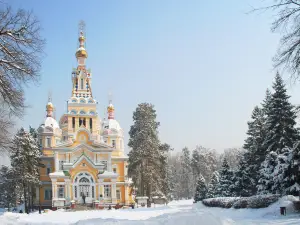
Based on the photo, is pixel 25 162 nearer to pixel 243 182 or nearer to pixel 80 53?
pixel 80 53

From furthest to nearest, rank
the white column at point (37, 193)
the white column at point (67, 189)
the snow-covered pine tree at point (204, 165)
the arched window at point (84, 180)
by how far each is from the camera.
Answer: the snow-covered pine tree at point (204, 165)
the white column at point (37, 193)
the arched window at point (84, 180)
the white column at point (67, 189)

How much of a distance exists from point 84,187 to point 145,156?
37.9 ft

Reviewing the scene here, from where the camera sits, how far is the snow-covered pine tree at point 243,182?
37.7 m

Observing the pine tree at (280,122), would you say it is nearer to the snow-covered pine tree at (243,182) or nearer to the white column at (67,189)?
the snow-covered pine tree at (243,182)

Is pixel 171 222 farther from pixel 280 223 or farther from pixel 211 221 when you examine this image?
pixel 280 223

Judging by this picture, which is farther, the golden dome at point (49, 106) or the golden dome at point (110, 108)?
the golden dome at point (110, 108)

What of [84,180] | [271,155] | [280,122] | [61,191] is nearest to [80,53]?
[84,180]

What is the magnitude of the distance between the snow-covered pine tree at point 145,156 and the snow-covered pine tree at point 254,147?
29.8ft

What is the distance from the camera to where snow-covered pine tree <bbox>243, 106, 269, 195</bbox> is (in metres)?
35.4

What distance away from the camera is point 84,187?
48.0 metres

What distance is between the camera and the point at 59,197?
47000 millimetres

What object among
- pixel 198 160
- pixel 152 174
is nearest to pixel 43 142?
pixel 152 174

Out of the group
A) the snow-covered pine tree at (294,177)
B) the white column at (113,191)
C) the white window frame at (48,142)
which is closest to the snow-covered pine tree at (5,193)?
the white window frame at (48,142)

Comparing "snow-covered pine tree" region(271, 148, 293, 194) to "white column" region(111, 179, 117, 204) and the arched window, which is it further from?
the arched window
